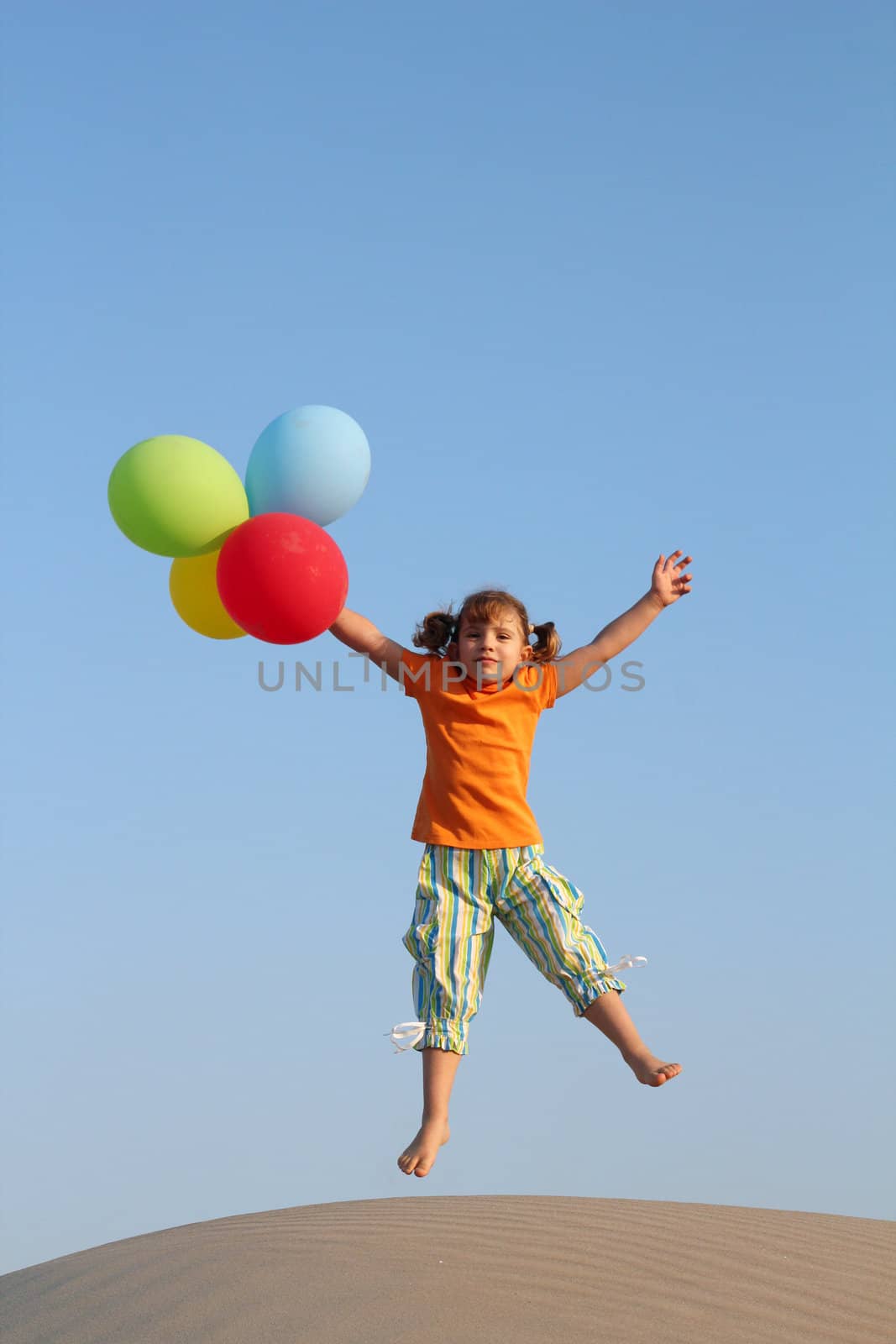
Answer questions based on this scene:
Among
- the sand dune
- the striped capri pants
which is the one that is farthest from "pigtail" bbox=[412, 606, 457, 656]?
the sand dune

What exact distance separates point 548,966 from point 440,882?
62 cm

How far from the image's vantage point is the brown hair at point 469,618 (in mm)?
5984

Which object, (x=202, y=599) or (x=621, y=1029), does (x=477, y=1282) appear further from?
(x=202, y=599)

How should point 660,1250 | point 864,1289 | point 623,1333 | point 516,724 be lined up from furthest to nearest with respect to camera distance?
point 660,1250, point 864,1289, point 516,724, point 623,1333

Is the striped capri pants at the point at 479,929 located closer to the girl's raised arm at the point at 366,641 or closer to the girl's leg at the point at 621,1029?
the girl's leg at the point at 621,1029

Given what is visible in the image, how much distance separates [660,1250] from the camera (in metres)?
6.99

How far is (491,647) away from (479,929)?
125 cm

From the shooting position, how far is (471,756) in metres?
5.73

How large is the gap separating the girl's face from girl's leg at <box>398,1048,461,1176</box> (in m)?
1.66

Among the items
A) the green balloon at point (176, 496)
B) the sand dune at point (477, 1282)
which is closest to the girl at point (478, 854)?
the green balloon at point (176, 496)

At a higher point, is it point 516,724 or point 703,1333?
point 516,724

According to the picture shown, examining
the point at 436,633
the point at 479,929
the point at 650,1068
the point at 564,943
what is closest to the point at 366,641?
the point at 436,633

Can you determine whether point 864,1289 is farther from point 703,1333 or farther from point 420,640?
point 420,640

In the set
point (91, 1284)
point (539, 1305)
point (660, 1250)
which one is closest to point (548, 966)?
point (539, 1305)
